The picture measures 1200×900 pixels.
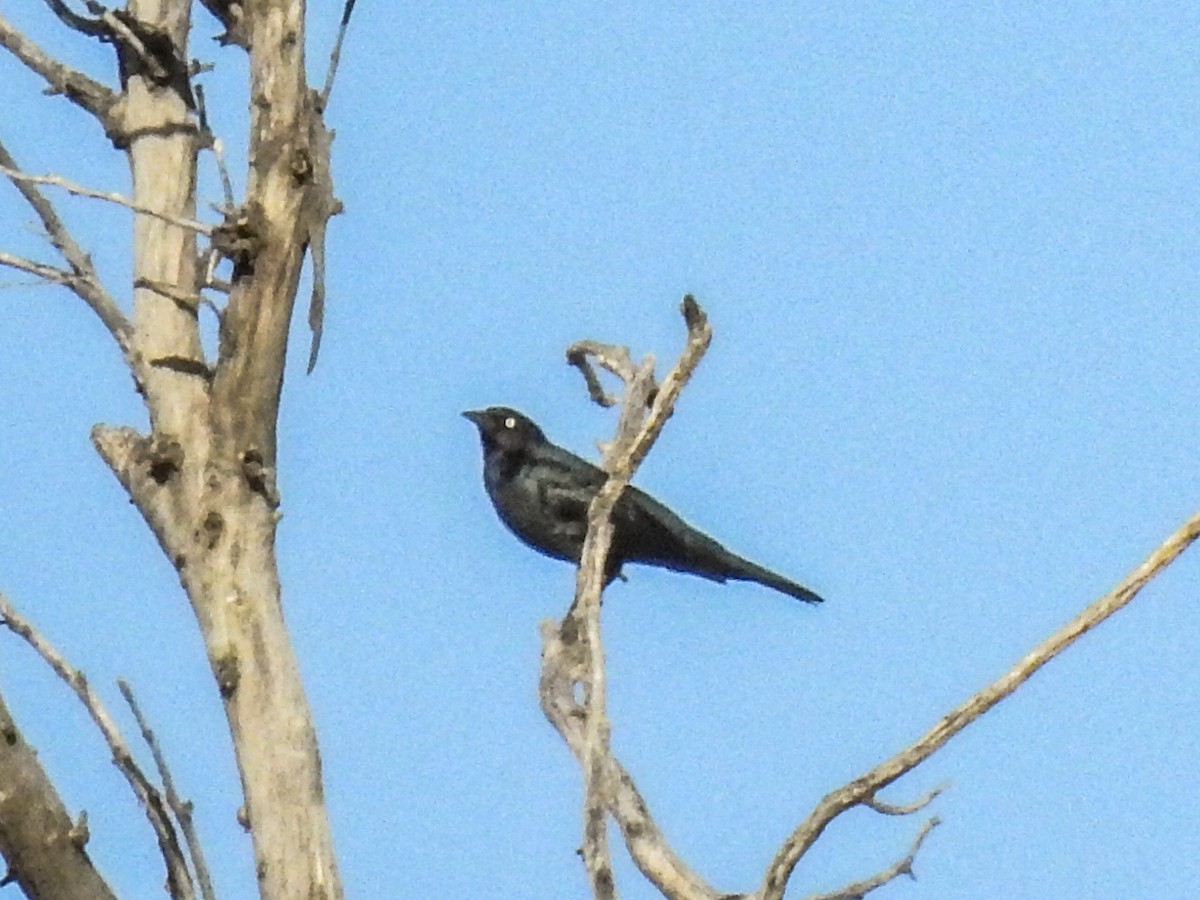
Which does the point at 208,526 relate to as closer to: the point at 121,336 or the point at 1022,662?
the point at 121,336

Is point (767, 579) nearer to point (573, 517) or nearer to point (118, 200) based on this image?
point (573, 517)

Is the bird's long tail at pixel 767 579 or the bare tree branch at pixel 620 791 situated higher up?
the bird's long tail at pixel 767 579

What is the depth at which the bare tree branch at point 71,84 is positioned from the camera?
6.41m

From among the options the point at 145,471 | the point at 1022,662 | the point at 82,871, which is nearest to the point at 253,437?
the point at 145,471

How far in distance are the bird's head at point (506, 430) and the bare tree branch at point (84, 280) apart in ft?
22.5

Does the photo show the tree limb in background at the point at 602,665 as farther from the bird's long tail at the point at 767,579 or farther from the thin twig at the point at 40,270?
the bird's long tail at the point at 767,579

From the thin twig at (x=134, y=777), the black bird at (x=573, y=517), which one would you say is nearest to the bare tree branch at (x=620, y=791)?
the thin twig at (x=134, y=777)

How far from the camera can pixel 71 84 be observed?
21.1 ft

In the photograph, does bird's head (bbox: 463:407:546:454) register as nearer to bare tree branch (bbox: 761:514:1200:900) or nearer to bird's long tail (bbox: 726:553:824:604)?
bird's long tail (bbox: 726:553:824:604)

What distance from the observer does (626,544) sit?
39.3 ft

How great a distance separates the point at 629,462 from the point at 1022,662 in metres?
1.28

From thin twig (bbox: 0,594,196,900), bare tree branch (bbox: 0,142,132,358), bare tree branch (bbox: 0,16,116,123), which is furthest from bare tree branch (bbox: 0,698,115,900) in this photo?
bare tree branch (bbox: 0,16,116,123)

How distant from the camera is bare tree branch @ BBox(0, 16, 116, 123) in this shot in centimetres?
641

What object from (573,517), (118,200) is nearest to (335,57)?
(118,200)
